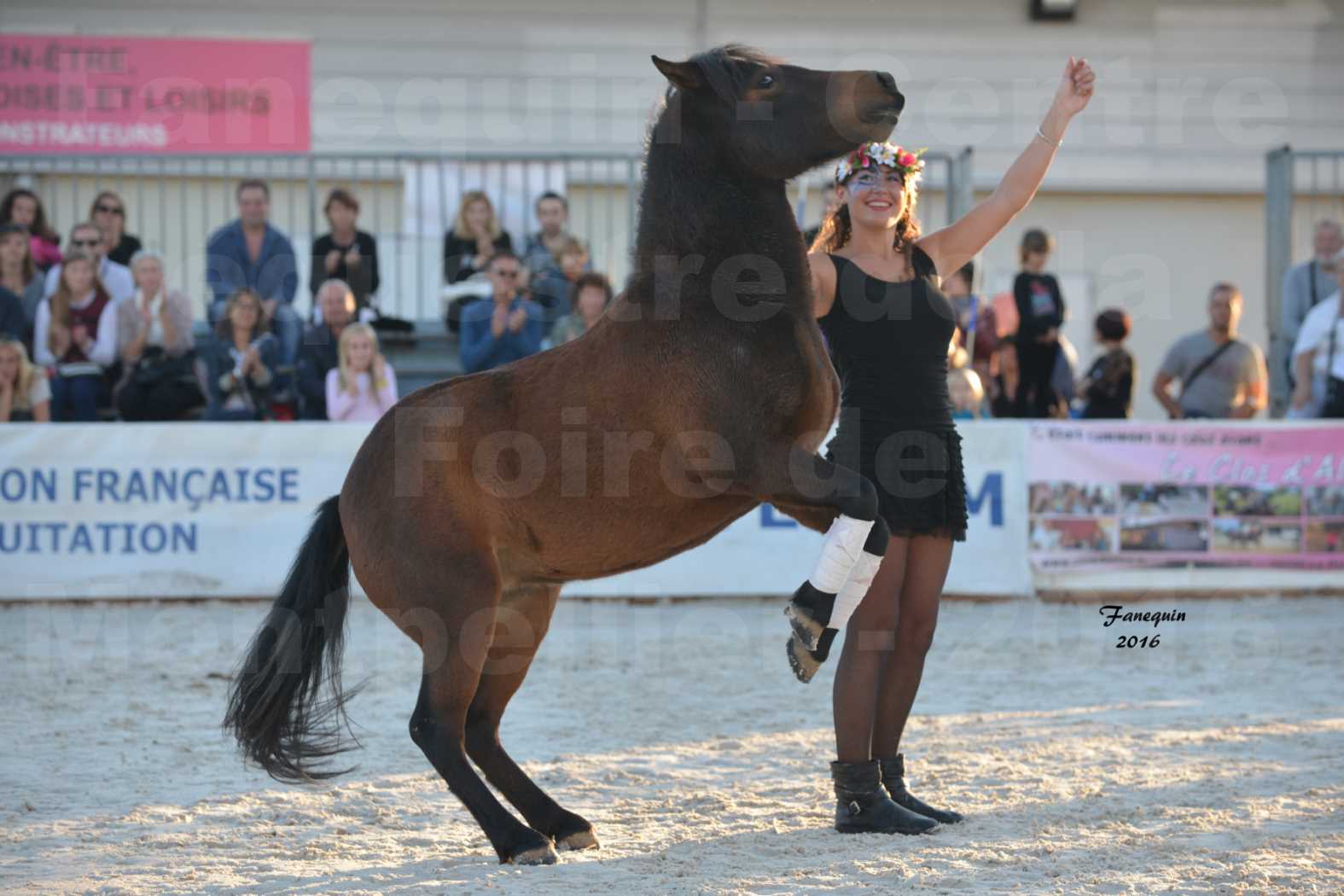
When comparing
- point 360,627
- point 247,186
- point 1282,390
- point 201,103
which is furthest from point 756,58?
point 201,103

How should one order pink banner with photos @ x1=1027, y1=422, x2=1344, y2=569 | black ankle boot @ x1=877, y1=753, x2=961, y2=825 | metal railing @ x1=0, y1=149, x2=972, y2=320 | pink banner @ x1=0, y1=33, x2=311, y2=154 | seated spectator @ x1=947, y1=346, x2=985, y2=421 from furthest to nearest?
pink banner @ x1=0, y1=33, x2=311, y2=154 < metal railing @ x1=0, y1=149, x2=972, y2=320 < pink banner with photos @ x1=1027, y1=422, x2=1344, y2=569 < seated spectator @ x1=947, y1=346, x2=985, y2=421 < black ankle boot @ x1=877, y1=753, x2=961, y2=825

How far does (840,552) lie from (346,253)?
26.8 feet

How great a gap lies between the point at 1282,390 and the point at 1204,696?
218 inches

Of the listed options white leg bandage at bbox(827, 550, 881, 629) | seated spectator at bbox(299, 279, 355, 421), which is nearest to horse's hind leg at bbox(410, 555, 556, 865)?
white leg bandage at bbox(827, 550, 881, 629)

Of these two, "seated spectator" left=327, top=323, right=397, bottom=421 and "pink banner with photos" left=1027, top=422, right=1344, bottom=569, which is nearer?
"pink banner with photos" left=1027, top=422, right=1344, bottom=569

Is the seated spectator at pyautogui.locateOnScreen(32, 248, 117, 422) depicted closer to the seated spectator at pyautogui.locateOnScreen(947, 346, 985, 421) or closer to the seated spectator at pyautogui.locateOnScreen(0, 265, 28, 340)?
the seated spectator at pyautogui.locateOnScreen(0, 265, 28, 340)

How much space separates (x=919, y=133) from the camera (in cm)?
1702

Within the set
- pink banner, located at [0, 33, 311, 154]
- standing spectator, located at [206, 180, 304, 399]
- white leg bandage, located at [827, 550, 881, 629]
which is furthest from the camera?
pink banner, located at [0, 33, 311, 154]

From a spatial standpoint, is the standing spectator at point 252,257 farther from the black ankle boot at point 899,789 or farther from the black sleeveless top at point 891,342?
the black ankle boot at point 899,789

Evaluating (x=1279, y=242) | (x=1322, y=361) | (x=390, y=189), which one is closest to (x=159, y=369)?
(x=390, y=189)

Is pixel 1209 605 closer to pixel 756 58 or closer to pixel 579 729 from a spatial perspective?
pixel 579 729

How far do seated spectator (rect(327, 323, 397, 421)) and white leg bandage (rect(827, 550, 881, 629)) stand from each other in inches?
259

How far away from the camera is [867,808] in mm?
4875

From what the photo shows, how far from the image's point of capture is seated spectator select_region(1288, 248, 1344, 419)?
10.9 m
